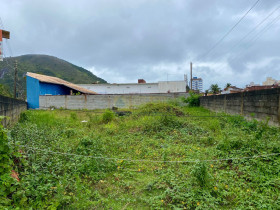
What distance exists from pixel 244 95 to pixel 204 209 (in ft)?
19.2

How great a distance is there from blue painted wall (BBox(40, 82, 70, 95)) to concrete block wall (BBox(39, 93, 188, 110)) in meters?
1.21

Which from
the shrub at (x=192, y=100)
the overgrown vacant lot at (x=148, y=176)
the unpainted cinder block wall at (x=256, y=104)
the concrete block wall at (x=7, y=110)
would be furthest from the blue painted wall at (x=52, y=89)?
the unpainted cinder block wall at (x=256, y=104)

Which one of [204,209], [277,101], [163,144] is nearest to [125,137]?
[163,144]

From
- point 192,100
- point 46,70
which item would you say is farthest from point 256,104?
point 46,70

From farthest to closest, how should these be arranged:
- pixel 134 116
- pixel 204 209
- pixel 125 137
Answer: pixel 134 116 < pixel 125 137 < pixel 204 209

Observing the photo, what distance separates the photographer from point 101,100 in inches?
690

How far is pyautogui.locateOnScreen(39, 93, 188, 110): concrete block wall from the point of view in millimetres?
17125

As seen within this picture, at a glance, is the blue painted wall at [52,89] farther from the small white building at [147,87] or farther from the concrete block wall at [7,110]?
the concrete block wall at [7,110]

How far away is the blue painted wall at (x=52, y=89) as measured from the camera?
62.4ft

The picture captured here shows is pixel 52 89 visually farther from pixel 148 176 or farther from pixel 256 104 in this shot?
pixel 148 176

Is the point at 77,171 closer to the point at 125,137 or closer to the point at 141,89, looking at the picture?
the point at 125,137

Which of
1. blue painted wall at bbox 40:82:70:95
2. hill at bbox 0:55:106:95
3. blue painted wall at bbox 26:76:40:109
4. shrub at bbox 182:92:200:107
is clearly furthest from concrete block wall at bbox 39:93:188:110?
hill at bbox 0:55:106:95

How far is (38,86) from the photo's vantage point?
1834 centimetres

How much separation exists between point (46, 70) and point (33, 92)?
35.6 m
